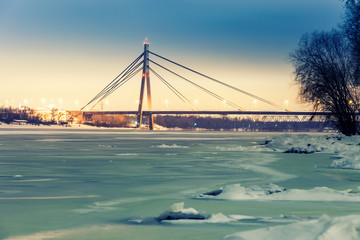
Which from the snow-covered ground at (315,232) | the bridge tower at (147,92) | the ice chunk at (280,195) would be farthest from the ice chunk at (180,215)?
the bridge tower at (147,92)

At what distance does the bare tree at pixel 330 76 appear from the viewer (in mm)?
46125

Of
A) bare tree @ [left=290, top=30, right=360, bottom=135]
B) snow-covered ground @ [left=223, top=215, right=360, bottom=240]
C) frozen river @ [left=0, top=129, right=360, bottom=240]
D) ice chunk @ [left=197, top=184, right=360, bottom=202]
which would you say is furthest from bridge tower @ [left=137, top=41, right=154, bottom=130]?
snow-covered ground @ [left=223, top=215, right=360, bottom=240]

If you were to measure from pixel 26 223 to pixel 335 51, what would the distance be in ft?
134

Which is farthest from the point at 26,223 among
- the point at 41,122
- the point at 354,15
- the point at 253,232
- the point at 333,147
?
the point at 41,122

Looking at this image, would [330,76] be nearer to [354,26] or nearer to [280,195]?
[354,26]

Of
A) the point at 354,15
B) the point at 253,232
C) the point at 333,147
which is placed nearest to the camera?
the point at 253,232

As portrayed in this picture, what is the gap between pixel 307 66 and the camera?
4691cm

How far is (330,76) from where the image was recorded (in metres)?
46.1

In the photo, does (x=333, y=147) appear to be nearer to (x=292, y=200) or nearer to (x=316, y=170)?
(x=316, y=170)

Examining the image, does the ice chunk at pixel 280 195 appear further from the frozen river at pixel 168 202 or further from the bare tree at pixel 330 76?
the bare tree at pixel 330 76

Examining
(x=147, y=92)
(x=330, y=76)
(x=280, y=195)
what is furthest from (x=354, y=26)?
(x=147, y=92)

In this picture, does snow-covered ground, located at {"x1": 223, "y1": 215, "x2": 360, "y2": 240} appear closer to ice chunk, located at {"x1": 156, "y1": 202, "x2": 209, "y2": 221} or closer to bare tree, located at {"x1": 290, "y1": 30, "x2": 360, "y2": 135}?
ice chunk, located at {"x1": 156, "y1": 202, "x2": 209, "y2": 221}

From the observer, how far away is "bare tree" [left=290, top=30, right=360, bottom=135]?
1816 inches

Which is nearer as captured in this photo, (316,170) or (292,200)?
(292,200)
